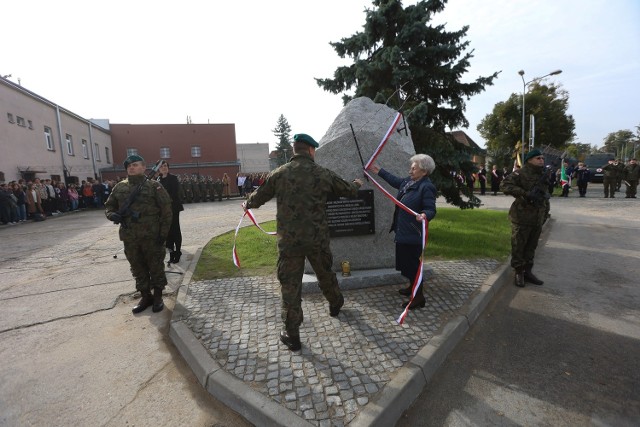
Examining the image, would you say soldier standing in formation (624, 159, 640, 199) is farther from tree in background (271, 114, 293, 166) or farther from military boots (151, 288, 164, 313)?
tree in background (271, 114, 293, 166)

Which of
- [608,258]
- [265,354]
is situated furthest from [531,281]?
[265,354]

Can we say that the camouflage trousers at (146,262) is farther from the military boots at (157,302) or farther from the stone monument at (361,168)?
the stone monument at (361,168)

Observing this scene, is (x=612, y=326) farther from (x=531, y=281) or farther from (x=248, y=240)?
(x=248, y=240)

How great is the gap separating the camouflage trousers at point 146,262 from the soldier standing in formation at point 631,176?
20268mm

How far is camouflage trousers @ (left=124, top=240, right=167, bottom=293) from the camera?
4.46 m

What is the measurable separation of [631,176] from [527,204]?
15780mm

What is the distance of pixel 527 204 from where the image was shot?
498 centimetres

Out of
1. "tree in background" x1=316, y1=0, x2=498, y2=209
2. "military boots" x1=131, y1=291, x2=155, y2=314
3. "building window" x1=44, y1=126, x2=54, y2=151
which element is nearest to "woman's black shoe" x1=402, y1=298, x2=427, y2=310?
"military boots" x1=131, y1=291, x2=155, y2=314

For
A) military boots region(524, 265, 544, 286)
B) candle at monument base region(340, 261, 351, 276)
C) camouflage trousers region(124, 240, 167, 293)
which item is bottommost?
military boots region(524, 265, 544, 286)

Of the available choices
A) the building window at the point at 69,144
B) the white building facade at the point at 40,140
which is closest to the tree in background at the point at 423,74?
the white building facade at the point at 40,140

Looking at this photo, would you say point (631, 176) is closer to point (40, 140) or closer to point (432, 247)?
point (432, 247)

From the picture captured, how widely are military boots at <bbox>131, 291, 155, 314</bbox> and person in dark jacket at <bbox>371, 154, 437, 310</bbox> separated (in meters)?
3.52

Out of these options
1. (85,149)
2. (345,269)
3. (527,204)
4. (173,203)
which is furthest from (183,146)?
(527,204)

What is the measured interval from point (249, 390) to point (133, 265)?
2810mm
